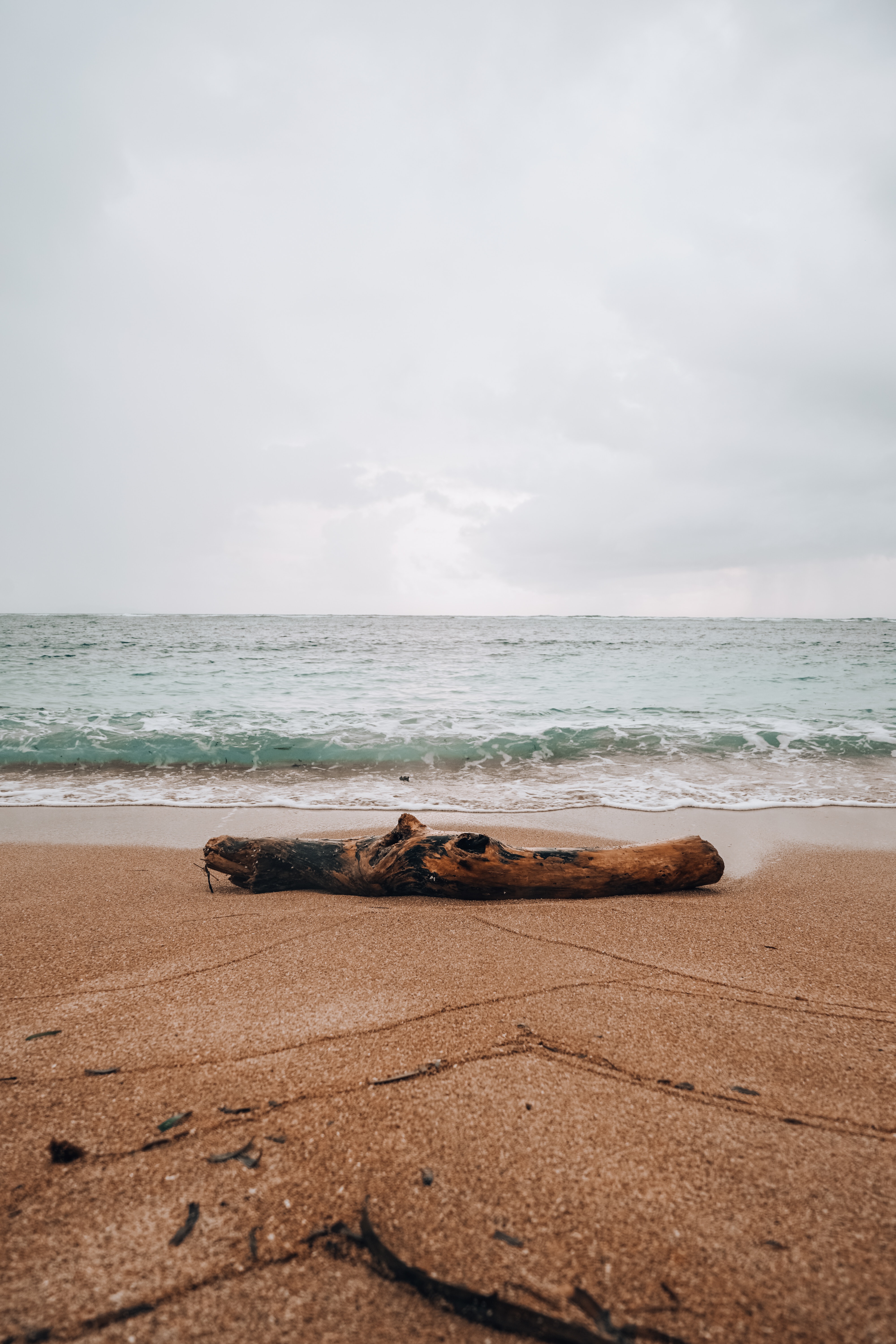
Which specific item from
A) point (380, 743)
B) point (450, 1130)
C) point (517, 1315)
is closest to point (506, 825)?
Answer: point (380, 743)

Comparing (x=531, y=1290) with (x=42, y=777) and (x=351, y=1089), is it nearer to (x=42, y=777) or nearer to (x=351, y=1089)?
(x=351, y=1089)

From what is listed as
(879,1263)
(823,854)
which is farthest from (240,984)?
(823,854)

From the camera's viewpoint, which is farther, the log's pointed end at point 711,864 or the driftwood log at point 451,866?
the log's pointed end at point 711,864

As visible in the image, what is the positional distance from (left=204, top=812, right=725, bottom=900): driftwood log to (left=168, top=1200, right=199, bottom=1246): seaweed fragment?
2.40 metres

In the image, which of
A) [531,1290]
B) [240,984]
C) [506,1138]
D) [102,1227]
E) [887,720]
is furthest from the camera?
[887,720]

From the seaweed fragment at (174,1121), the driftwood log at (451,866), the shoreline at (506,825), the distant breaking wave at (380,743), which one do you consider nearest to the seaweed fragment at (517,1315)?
the seaweed fragment at (174,1121)

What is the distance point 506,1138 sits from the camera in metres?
1.46

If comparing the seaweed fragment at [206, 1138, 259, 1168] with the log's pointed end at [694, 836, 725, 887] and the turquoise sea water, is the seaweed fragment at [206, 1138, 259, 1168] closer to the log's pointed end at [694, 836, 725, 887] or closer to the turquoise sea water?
the log's pointed end at [694, 836, 725, 887]

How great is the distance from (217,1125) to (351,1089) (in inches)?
13.4

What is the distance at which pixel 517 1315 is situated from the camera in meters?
1.04

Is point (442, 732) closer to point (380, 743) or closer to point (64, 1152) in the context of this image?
point (380, 743)

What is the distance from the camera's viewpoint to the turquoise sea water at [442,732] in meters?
6.71

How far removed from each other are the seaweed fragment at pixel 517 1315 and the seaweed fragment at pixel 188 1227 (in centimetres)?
38

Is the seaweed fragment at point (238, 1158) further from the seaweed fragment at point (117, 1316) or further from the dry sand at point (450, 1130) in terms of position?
the seaweed fragment at point (117, 1316)
